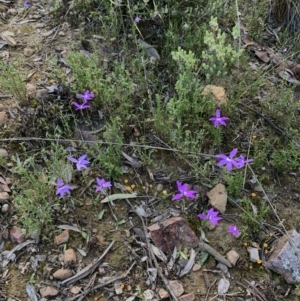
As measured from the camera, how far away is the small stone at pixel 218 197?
100.0 inches

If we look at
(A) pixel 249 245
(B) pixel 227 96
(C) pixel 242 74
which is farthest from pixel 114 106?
(A) pixel 249 245

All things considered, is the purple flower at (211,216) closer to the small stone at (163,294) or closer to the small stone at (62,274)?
the small stone at (163,294)

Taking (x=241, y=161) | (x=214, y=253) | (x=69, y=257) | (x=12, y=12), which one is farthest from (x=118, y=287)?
(x=12, y=12)

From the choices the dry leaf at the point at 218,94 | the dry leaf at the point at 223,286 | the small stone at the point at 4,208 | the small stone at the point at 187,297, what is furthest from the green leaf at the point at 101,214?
the dry leaf at the point at 218,94

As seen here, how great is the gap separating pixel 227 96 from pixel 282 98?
1.09 ft

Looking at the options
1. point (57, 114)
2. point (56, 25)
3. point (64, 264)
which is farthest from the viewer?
point (56, 25)

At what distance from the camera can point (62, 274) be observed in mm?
2311

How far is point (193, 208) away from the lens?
2.58 m

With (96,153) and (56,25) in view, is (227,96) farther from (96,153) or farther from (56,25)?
(56,25)

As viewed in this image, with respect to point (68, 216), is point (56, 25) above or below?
above

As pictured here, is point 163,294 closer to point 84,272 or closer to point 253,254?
point 84,272

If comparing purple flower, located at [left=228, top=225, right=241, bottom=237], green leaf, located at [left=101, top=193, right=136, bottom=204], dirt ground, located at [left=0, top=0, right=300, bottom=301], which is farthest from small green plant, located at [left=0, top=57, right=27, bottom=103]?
purple flower, located at [left=228, top=225, right=241, bottom=237]

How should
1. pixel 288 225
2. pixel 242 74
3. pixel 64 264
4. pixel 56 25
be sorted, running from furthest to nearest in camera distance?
pixel 56 25
pixel 242 74
pixel 288 225
pixel 64 264

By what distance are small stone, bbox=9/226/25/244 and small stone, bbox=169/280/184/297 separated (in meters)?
0.77
